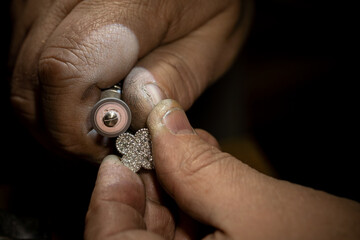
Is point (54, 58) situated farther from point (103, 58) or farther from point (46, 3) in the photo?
point (46, 3)

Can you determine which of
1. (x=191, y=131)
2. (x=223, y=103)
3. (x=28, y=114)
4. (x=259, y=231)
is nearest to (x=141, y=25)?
(x=191, y=131)

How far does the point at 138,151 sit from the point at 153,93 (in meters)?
0.18

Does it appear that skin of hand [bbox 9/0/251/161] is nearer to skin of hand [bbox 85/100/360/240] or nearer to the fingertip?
the fingertip

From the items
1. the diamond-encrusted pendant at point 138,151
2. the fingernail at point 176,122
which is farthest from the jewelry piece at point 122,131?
the fingernail at point 176,122

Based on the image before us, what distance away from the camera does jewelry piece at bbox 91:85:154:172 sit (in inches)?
34.8

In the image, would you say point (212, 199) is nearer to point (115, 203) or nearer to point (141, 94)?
point (115, 203)

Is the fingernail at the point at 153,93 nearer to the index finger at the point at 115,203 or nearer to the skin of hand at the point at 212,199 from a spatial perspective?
the skin of hand at the point at 212,199

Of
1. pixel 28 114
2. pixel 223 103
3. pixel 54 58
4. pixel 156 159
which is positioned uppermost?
pixel 54 58

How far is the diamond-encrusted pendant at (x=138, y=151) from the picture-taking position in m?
0.91

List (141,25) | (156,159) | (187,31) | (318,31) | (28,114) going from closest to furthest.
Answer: (156,159), (141,25), (28,114), (187,31), (318,31)

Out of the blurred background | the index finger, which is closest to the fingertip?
the index finger

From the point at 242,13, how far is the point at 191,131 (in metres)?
0.94

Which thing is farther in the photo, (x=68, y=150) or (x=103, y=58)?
(x=68, y=150)

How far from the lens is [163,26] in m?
1.08
